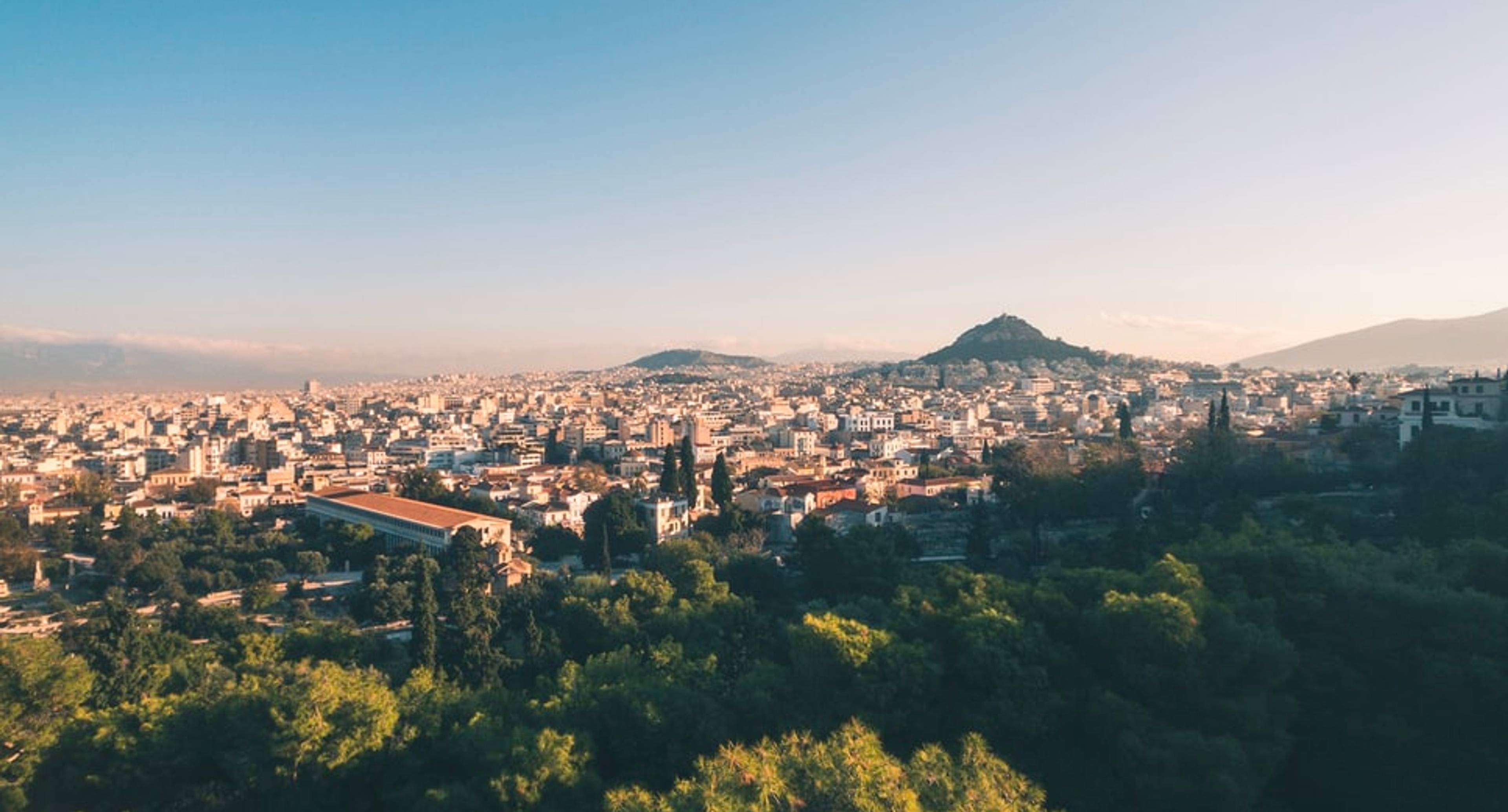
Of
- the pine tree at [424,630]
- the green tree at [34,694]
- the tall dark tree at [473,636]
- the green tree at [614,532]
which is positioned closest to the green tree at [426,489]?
the green tree at [614,532]

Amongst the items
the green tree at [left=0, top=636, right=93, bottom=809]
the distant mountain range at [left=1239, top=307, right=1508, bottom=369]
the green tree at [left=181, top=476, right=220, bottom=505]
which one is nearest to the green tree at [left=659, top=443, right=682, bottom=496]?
the green tree at [left=181, top=476, right=220, bottom=505]

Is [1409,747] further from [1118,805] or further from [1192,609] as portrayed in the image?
[1118,805]

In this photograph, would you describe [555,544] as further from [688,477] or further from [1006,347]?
[1006,347]

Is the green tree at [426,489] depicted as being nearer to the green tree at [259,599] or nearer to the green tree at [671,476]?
the green tree at [671,476]

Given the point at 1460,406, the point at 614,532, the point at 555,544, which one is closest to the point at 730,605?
the point at 614,532

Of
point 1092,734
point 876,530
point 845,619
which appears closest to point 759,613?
point 876,530
